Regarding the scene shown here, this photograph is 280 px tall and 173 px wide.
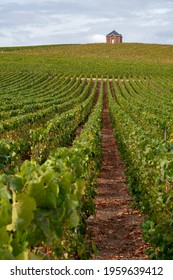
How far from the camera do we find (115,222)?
31.3ft

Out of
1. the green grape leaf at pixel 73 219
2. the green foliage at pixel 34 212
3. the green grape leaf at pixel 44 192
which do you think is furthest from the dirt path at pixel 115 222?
the green grape leaf at pixel 44 192

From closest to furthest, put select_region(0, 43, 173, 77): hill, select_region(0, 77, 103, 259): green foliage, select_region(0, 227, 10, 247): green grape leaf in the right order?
1. select_region(0, 227, 10, 247): green grape leaf
2. select_region(0, 77, 103, 259): green foliage
3. select_region(0, 43, 173, 77): hill

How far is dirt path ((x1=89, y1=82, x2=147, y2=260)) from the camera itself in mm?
7977

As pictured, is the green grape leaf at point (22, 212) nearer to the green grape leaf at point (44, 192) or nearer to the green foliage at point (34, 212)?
the green foliage at point (34, 212)

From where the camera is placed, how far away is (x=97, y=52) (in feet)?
376

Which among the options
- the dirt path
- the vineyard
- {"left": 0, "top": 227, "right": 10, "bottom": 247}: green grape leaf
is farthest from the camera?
the dirt path

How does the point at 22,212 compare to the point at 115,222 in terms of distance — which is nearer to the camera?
the point at 22,212

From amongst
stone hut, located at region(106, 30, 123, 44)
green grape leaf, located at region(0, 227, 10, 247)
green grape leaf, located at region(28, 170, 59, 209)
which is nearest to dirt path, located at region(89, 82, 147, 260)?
green grape leaf, located at region(28, 170, 59, 209)

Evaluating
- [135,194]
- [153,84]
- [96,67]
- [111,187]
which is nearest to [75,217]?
[135,194]

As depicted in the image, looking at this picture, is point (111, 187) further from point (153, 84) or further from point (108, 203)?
point (153, 84)

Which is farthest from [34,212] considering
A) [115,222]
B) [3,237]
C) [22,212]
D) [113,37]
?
[113,37]

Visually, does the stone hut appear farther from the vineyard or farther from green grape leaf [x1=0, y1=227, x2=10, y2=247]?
green grape leaf [x1=0, y1=227, x2=10, y2=247]

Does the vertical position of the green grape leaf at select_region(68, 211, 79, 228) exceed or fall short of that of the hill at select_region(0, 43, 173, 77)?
it falls short

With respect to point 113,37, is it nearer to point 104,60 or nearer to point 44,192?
point 104,60
